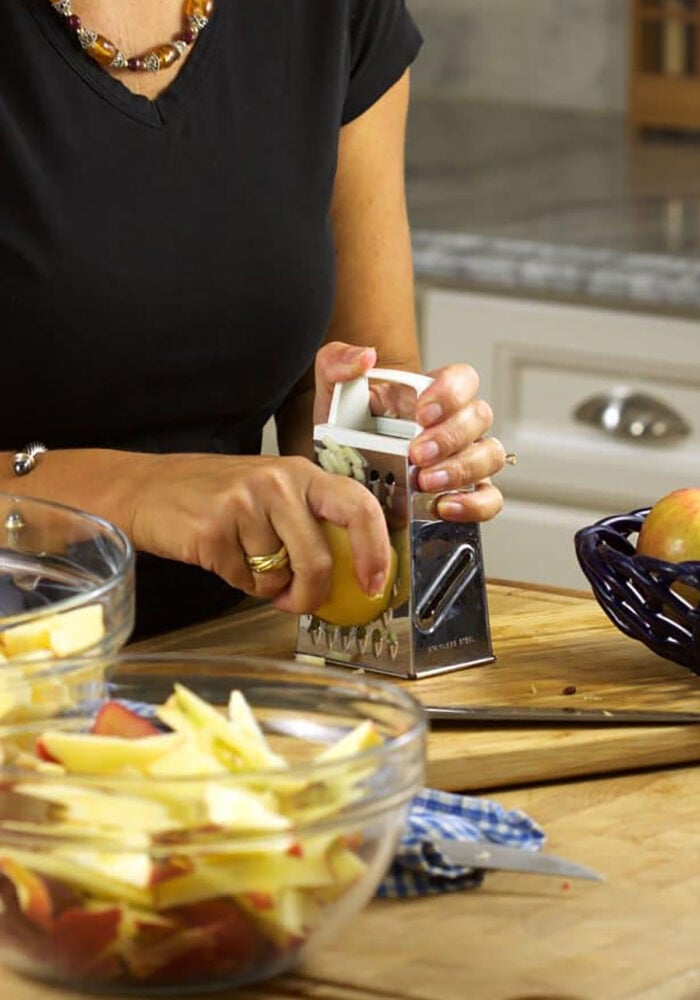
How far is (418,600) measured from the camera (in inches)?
50.6

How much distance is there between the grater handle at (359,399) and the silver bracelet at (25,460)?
216mm

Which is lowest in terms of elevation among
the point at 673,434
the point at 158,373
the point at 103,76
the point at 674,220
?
the point at 673,434

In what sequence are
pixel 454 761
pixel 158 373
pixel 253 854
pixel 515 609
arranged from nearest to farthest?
pixel 253 854 → pixel 454 761 → pixel 515 609 → pixel 158 373

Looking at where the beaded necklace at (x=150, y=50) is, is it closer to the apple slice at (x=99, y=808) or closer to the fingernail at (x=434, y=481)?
the fingernail at (x=434, y=481)

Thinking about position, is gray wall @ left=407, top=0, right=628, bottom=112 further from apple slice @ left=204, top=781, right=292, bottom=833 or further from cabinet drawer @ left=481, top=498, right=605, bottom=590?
apple slice @ left=204, top=781, right=292, bottom=833

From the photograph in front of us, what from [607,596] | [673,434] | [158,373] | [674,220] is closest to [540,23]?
[674,220]

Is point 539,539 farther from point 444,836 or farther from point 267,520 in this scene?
point 444,836

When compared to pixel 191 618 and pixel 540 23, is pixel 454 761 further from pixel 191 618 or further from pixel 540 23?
pixel 540 23

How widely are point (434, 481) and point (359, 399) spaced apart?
3.2 inches

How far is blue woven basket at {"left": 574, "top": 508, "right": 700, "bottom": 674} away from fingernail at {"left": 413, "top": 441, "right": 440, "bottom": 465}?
0.35 feet

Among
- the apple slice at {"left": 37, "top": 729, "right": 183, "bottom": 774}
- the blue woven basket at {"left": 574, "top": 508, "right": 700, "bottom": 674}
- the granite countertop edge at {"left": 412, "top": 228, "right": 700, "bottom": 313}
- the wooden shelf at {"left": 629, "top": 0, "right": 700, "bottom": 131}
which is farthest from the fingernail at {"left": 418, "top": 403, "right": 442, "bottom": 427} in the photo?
the wooden shelf at {"left": 629, "top": 0, "right": 700, "bottom": 131}

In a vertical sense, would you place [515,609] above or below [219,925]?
below

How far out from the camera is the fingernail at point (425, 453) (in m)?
1.27

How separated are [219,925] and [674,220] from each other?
6.31 ft
